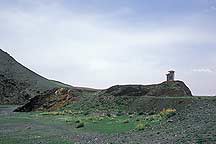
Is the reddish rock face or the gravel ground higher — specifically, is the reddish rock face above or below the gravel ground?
above

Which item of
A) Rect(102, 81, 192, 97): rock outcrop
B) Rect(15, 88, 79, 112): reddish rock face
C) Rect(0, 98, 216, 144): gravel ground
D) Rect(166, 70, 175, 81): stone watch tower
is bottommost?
Rect(0, 98, 216, 144): gravel ground

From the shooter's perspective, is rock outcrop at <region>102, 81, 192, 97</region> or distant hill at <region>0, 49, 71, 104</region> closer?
rock outcrop at <region>102, 81, 192, 97</region>

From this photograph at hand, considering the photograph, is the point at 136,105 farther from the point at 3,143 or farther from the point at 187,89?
the point at 3,143

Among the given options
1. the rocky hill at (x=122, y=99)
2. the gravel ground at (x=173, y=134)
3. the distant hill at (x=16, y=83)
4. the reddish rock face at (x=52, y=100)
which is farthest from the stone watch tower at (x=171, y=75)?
the distant hill at (x=16, y=83)

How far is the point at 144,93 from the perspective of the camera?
247ft

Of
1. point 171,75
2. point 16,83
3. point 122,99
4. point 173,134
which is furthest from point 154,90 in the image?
point 16,83

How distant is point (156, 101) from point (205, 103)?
13.4 metres

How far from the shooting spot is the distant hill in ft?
452

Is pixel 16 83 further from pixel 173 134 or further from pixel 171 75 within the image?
→ pixel 173 134

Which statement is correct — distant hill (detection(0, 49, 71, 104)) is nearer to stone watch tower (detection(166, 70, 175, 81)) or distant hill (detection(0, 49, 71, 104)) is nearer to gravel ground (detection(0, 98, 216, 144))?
stone watch tower (detection(166, 70, 175, 81))

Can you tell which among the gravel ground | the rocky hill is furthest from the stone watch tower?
the gravel ground

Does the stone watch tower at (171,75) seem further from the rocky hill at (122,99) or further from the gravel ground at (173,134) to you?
the gravel ground at (173,134)

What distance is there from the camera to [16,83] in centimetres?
14650

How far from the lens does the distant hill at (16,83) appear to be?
138 m
